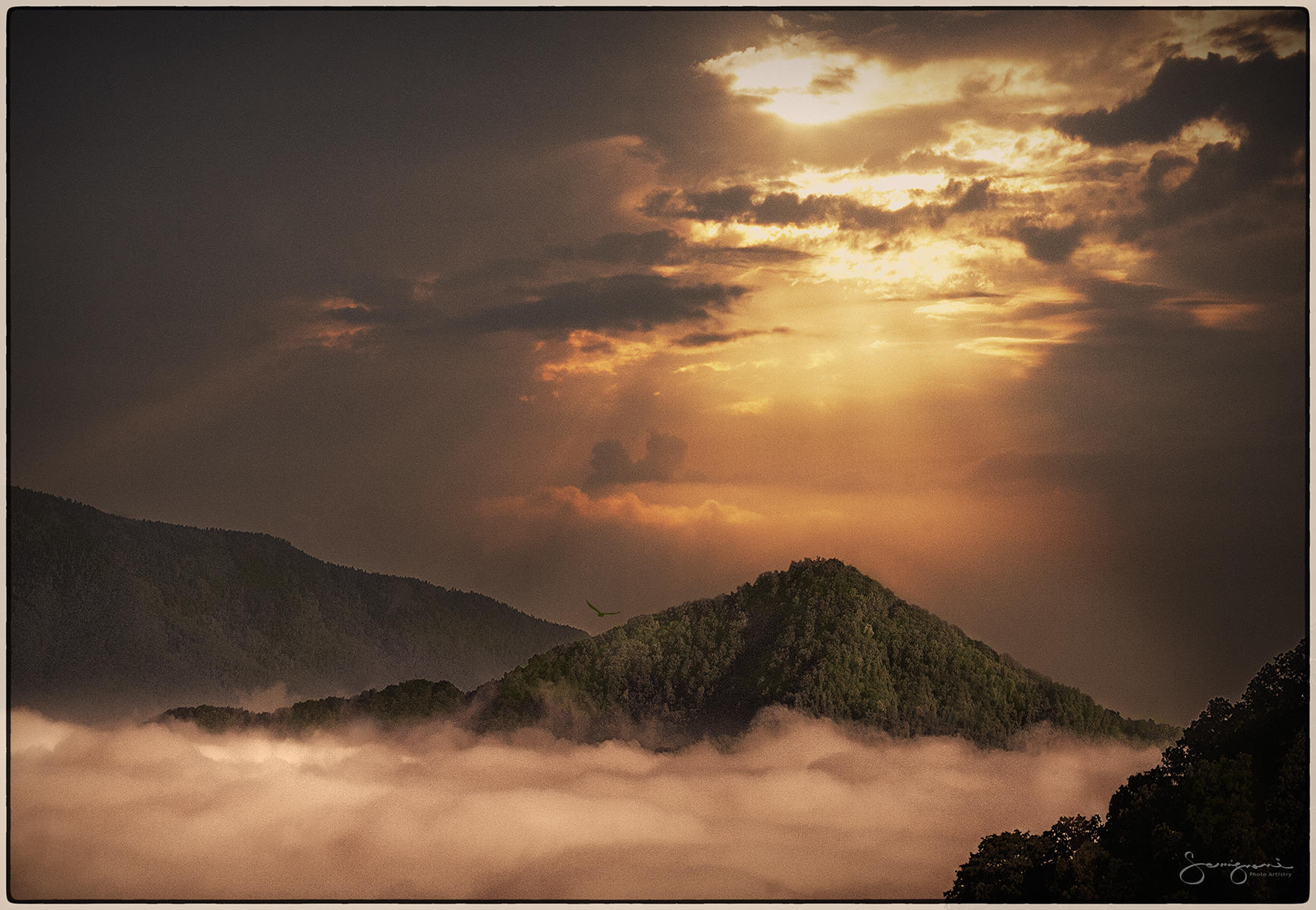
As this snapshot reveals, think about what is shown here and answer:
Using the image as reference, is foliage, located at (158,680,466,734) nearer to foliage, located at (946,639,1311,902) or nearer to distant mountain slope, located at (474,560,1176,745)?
distant mountain slope, located at (474,560,1176,745)

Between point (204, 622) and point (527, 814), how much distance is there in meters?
4.96

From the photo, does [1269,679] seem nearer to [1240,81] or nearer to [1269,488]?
[1269,488]

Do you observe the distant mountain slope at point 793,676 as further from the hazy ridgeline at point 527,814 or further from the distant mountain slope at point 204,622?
the distant mountain slope at point 204,622

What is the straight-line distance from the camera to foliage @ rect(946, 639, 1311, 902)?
28.3 ft

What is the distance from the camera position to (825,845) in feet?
30.1

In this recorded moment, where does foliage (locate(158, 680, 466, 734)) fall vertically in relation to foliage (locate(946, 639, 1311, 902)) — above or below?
above

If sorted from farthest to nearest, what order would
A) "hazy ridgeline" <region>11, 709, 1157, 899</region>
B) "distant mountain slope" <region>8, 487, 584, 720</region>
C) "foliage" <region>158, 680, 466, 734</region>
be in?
"foliage" <region>158, 680, 466, 734</region> → "distant mountain slope" <region>8, 487, 584, 720</region> → "hazy ridgeline" <region>11, 709, 1157, 899</region>

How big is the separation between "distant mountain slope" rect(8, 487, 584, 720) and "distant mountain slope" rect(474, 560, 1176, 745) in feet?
1.92

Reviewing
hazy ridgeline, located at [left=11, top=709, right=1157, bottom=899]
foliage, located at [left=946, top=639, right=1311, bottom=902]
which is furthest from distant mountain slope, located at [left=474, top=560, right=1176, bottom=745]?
foliage, located at [left=946, top=639, right=1311, bottom=902]

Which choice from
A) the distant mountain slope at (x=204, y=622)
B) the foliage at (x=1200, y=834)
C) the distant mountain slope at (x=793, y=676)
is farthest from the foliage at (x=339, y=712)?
the foliage at (x=1200, y=834)

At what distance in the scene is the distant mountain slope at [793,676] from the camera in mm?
10133

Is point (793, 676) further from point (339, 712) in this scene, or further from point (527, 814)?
point (339, 712)

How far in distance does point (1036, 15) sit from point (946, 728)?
677 cm

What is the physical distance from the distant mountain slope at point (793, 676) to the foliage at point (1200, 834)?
3.05ft
